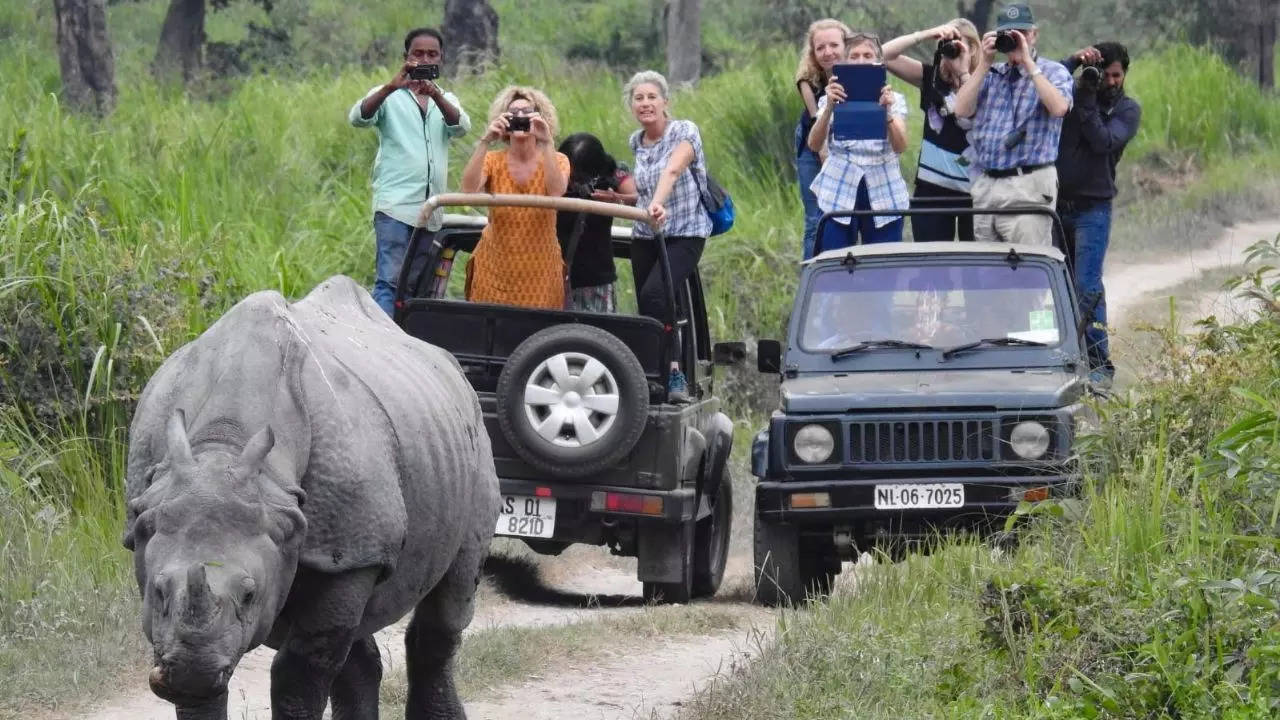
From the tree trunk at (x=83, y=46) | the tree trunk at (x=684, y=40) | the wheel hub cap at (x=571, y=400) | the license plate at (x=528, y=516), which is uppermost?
the tree trunk at (x=684, y=40)

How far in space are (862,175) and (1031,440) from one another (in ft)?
7.62

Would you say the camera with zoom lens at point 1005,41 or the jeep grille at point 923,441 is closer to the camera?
the jeep grille at point 923,441

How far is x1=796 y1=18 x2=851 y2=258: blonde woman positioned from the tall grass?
3132 mm

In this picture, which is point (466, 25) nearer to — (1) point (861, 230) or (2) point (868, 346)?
(1) point (861, 230)

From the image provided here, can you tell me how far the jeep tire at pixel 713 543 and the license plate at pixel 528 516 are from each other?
108 centimetres

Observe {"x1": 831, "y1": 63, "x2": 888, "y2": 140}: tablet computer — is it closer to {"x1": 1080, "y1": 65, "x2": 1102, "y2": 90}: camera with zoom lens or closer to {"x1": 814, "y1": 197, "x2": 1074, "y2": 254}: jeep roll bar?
{"x1": 814, "y1": 197, "x2": 1074, "y2": 254}: jeep roll bar

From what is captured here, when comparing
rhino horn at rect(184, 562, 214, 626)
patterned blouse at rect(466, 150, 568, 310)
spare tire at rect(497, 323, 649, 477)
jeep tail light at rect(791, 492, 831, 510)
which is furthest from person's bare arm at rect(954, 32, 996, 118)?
rhino horn at rect(184, 562, 214, 626)

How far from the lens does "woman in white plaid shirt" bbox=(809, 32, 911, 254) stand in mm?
10195

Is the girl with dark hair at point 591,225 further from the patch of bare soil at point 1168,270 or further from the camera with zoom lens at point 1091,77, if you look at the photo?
the patch of bare soil at point 1168,270

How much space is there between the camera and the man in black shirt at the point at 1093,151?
10.5 m

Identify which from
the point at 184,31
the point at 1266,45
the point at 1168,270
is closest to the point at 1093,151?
the point at 1168,270

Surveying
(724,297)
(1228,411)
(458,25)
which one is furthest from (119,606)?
(458,25)

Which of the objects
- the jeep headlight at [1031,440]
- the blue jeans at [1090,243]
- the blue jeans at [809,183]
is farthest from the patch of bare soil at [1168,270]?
the jeep headlight at [1031,440]

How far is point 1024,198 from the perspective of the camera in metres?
10.2
